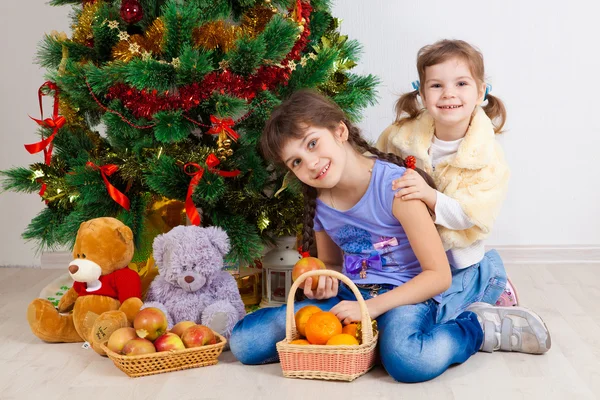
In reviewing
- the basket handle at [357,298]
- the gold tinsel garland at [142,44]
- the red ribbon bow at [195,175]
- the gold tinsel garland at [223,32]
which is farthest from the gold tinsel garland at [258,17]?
the basket handle at [357,298]

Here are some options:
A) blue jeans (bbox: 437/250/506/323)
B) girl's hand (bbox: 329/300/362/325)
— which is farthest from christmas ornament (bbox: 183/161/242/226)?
blue jeans (bbox: 437/250/506/323)

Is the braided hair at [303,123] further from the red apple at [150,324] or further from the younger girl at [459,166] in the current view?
the red apple at [150,324]

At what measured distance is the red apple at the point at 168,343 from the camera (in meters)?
1.80

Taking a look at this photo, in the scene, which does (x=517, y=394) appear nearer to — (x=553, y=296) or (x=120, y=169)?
(x=553, y=296)

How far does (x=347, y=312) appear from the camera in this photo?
69.4 inches

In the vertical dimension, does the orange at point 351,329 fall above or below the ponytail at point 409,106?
below

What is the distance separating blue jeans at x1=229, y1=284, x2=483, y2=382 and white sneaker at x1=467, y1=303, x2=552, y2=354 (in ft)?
0.10

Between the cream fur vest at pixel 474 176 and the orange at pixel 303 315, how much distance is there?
414 millimetres

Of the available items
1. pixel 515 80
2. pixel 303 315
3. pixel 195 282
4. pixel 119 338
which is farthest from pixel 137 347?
pixel 515 80

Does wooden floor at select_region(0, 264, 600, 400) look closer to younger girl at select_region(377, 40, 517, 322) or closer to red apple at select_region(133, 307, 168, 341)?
red apple at select_region(133, 307, 168, 341)

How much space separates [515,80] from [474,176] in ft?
2.96

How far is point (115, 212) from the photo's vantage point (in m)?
2.20

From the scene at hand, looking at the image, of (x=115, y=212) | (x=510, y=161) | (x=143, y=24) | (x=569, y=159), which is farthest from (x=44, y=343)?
(x=569, y=159)

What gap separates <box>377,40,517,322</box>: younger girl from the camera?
1.93 meters
